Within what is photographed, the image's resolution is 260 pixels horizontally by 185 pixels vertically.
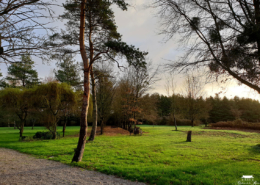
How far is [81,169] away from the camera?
19.4 feet

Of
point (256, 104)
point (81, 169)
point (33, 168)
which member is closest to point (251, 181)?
point (81, 169)

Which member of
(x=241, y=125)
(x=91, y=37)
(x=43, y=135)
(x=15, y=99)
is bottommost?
(x=241, y=125)

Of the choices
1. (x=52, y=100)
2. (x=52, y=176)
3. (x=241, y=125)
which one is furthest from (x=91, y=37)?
(x=241, y=125)

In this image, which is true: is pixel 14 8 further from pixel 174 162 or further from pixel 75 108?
pixel 75 108

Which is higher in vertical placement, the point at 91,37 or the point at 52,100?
the point at 91,37

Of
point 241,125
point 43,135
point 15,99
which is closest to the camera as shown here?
point 43,135

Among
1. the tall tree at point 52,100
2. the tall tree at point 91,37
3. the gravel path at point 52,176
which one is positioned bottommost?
the gravel path at point 52,176

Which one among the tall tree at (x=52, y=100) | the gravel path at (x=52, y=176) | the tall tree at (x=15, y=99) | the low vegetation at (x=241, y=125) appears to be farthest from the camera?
the low vegetation at (x=241, y=125)

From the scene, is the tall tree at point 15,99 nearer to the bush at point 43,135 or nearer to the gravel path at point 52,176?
the bush at point 43,135

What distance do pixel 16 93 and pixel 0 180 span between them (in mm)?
14231

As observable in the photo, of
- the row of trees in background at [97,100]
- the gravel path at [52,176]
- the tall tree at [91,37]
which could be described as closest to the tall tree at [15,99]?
the row of trees in background at [97,100]

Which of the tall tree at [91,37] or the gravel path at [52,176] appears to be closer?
the gravel path at [52,176]

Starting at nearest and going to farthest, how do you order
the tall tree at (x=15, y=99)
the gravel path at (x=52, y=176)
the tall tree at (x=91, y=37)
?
the gravel path at (x=52, y=176) → the tall tree at (x=91, y=37) → the tall tree at (x=15, y=99)

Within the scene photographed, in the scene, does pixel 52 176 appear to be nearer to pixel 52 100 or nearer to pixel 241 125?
pixel 52 100
